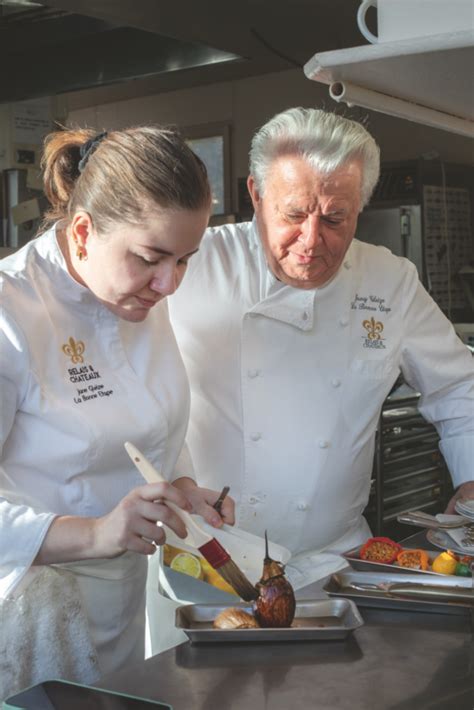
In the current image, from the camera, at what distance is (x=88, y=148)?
1.96m

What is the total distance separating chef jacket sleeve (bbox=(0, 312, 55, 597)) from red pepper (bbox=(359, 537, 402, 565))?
0.73 m

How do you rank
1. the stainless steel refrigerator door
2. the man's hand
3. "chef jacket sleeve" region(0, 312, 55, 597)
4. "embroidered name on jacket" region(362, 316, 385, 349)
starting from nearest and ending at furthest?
Answer: "chef jacket sleeve" region(0, 312, 55, 597), the man's hand, "embroidered name on jacket" region(362, 316, 385, 349), the stainless steel refrigerator door

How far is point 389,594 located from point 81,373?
763mm

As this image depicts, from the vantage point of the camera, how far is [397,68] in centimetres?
136

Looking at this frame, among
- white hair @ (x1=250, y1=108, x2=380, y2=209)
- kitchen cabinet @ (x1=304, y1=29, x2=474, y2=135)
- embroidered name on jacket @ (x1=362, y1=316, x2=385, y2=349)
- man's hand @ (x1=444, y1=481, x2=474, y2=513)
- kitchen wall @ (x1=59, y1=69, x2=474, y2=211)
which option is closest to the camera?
kitchen cabinet @ (x1=304, y1=29, x2=474, y2=135)

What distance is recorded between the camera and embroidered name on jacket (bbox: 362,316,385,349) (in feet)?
8.39

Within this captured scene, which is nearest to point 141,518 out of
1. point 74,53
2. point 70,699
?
point 70,699

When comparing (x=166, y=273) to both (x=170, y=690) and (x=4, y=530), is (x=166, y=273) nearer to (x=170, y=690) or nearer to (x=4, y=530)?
(x=4, y=530)

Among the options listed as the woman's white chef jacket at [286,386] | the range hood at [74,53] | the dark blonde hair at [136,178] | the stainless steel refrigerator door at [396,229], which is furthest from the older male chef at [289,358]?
the stainless steel refrigerator door at [396,229]

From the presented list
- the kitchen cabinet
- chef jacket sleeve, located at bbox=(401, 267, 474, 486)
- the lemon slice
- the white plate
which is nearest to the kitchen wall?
chef jacket sleeve, located at bbox=(401, 267, 474, 486)

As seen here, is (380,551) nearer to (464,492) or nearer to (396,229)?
(464,492)

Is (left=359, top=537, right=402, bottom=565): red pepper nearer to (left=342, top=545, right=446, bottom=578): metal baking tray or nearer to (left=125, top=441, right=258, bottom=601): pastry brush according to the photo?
(left=342, top=545, right=446, bottom=578): metal baking tray

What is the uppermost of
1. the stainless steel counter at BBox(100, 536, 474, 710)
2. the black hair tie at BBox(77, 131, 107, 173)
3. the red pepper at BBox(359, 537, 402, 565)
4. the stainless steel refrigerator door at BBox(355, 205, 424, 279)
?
the stainless steel refrigerator door at BBox(355, 205, 424, 279)

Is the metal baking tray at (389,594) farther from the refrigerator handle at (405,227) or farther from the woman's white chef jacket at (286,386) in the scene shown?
the refrigerator handle at (405,227)
